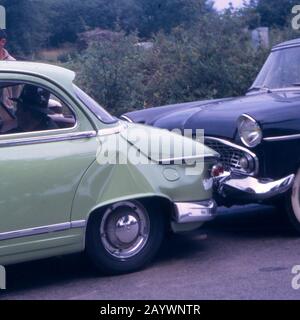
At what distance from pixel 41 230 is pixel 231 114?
2.13 metres

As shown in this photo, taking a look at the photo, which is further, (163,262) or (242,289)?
(163,262)

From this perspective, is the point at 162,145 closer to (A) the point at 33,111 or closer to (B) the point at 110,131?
(B) the point at 110,131

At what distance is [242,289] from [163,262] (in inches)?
38.2

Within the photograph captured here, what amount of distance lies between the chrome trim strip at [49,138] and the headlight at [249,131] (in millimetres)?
1409

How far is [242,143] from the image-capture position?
6.60m

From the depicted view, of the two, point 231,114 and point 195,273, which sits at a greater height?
point 231,114

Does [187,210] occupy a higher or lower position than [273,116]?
lower

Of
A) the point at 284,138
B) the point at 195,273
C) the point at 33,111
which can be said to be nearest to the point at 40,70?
the point at 33,111

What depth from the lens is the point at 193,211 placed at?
19.9 feet

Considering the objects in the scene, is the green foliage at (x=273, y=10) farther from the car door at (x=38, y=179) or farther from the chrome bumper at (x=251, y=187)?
the car door at (x=38, y=179)

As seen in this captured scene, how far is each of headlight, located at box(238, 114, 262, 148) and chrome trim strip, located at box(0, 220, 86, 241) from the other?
1686mm

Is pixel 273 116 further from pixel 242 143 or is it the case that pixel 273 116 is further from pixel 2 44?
pixel 2 44

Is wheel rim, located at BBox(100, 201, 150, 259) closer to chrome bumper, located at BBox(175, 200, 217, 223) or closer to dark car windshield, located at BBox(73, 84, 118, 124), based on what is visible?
chrome bumper, located at BBox(175, 200, 217, 223)
